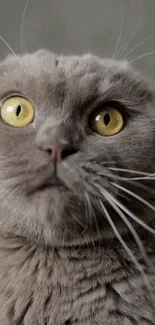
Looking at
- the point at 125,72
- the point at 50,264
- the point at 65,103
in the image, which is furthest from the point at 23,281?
the point at 125,72

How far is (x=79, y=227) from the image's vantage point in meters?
0.87

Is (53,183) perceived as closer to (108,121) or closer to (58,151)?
(58,151)

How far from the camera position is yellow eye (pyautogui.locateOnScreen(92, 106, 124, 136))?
3.01 feet

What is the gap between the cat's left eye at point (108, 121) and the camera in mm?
917

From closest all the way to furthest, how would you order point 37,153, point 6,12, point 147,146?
point 37,153 → point 147,146 → point 6,12

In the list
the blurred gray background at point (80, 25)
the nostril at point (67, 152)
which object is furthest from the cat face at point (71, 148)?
the blurred gray background at point (80, 25)

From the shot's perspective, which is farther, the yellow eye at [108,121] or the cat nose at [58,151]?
the yellow eye at [108,121]

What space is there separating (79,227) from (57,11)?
0.85m

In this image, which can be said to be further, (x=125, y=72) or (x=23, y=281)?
(x=125, y=72)

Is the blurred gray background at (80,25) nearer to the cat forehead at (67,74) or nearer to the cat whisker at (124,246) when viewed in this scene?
the cat forehead at (67,74)

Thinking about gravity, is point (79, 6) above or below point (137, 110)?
above

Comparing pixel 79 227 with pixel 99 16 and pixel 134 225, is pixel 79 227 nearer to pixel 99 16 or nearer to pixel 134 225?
pixel 134 225

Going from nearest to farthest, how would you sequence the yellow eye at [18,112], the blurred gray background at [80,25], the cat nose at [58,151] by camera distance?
the cat nose at [58,151] → the yellow eye at [18,112] → the blurred gray background at [80,25]

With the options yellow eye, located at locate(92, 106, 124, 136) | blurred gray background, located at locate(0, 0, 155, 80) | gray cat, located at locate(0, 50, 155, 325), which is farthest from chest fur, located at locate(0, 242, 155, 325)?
blurred gray background, located at locate(0, 0, 155, 80)
